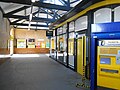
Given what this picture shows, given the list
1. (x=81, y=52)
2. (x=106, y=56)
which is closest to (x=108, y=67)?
(x=106, y=56)

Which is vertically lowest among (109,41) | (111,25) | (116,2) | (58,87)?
(58,87)

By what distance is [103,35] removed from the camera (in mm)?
4078

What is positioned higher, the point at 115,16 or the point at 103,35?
the point at 115,16

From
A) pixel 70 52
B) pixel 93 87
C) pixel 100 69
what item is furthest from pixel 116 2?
pixel 70 52

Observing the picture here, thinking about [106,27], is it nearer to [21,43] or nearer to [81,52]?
[81,52]

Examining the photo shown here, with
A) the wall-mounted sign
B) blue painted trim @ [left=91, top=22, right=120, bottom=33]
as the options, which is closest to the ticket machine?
blue painted trim @ [left=91, top=22, right=120, bottom=33]

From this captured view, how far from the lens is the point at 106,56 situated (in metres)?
4.10

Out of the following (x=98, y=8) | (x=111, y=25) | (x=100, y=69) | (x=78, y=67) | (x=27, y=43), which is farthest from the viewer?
(x=27, y=43)

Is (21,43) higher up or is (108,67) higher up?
(21,43)

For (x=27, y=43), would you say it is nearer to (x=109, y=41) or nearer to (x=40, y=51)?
(x=40, y=51)

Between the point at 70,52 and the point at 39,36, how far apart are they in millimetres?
16651

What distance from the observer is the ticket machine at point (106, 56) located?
390cm

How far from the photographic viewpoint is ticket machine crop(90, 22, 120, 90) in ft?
12.8

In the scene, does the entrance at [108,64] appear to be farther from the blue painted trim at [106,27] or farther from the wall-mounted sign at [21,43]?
the wall-mounted sign at [21,43]
